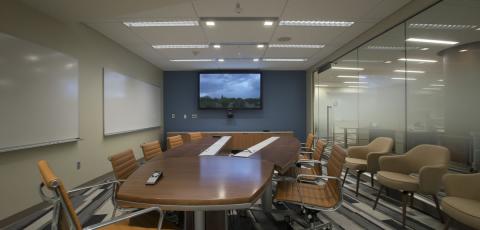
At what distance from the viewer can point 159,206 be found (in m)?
1.27

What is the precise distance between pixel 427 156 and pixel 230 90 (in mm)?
5555

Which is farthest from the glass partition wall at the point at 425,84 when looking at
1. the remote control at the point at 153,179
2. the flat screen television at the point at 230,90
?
the flat screen television at the point at 230,90

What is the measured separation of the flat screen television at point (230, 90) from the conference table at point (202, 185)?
5346 millimetres

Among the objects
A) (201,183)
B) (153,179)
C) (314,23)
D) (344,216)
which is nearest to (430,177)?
(344,216)

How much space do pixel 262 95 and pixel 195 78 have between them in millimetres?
2266

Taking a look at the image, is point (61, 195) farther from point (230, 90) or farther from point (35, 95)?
point (230, 90)

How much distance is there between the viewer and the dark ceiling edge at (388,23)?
10.0ft

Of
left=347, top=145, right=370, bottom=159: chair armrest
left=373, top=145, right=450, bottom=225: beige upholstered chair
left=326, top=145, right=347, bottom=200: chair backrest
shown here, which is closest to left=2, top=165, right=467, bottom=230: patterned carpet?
left=373, top=145, right=450, bottom=225: beige upholstered chair

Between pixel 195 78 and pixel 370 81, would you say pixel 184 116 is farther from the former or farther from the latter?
pixel 370 81

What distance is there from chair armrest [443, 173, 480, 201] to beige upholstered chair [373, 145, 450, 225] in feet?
0.97

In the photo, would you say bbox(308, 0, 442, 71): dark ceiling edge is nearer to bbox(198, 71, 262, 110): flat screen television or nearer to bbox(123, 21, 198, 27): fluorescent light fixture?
bbox(198, 71, 262, 110): flat screen television

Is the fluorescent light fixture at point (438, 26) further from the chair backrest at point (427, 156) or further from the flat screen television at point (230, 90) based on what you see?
the flat screen television at point (230, 90)

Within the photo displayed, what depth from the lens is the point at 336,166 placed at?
213cm

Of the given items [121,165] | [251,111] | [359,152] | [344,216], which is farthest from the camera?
[251,111]
